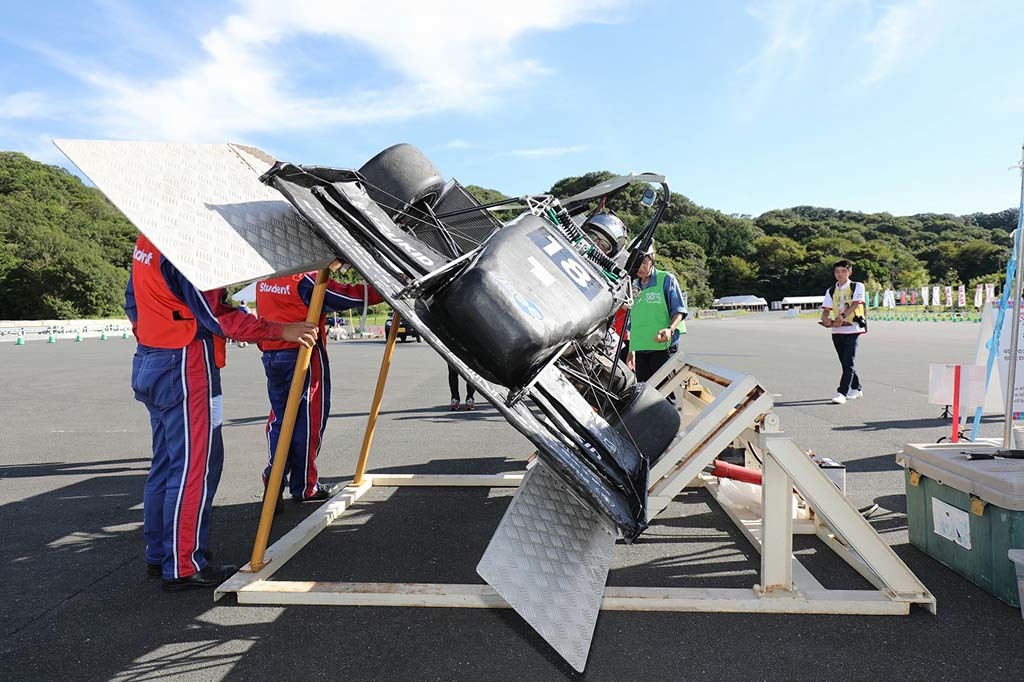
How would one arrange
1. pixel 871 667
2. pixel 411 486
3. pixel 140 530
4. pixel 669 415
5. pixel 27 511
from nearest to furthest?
pixel 871 667 < pixel 669 415 < pixel 140 530 < pixel 27 511 < pixel 411 486

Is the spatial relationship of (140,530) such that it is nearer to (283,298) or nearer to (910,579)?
(283,298)

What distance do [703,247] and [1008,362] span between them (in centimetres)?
12293

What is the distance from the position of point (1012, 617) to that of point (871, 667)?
0.89m

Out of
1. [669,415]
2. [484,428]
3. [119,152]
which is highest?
[119,152]

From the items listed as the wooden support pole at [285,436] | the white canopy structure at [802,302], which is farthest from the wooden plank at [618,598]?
the white canopy structure at [802,302]

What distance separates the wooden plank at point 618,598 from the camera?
269cm

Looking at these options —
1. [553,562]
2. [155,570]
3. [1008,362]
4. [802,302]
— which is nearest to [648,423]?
[553,562]

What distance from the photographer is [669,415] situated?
3.46 metres

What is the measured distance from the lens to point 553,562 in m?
2.46

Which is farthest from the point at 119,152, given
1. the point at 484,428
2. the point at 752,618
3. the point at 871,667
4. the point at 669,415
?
the point at 484,428

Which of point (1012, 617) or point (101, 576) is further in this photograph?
point (101, 576)

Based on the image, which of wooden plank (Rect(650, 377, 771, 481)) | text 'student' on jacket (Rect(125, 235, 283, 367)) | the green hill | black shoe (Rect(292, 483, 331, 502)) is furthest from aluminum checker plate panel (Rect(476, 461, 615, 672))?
the green hill

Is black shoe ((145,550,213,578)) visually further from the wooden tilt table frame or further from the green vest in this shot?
the green vest

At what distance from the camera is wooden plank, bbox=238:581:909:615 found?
8.83 ft
